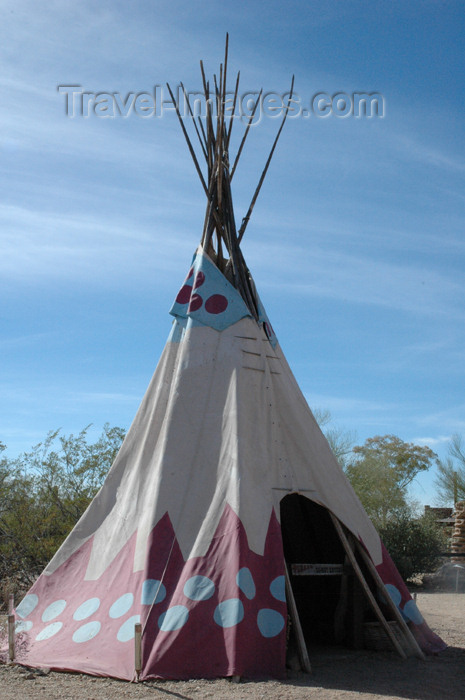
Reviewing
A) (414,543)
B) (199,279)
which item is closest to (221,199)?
(199,279)

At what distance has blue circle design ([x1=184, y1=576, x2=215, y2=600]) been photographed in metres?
4.94

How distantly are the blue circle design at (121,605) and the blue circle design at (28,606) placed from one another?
Result: 954 mm

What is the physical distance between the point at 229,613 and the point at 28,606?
195 centimetres

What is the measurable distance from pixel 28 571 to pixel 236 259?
5.60 metres

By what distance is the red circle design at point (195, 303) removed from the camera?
6223 mm

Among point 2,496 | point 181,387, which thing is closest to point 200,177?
point 181,387

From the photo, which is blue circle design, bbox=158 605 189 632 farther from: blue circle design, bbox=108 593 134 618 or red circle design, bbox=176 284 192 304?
red circle design, bbox=176 284 192 304

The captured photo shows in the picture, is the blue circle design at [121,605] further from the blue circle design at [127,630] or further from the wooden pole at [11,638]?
the wooden pole at [11,638]

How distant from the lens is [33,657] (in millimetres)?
5188

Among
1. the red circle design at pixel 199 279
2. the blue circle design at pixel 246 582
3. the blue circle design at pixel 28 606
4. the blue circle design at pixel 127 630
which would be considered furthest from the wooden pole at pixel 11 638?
the red circle design at pixel 199 279

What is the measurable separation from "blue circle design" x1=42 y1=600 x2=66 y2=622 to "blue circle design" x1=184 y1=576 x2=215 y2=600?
124cm

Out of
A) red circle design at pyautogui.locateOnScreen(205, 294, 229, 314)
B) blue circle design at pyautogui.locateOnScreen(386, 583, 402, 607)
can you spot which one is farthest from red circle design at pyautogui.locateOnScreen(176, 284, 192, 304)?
blue circle design at pyautogui.locateOnScreen(386, 583, 402, 607)

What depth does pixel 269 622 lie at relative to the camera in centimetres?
488

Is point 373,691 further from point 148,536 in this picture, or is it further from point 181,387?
point 181,387
